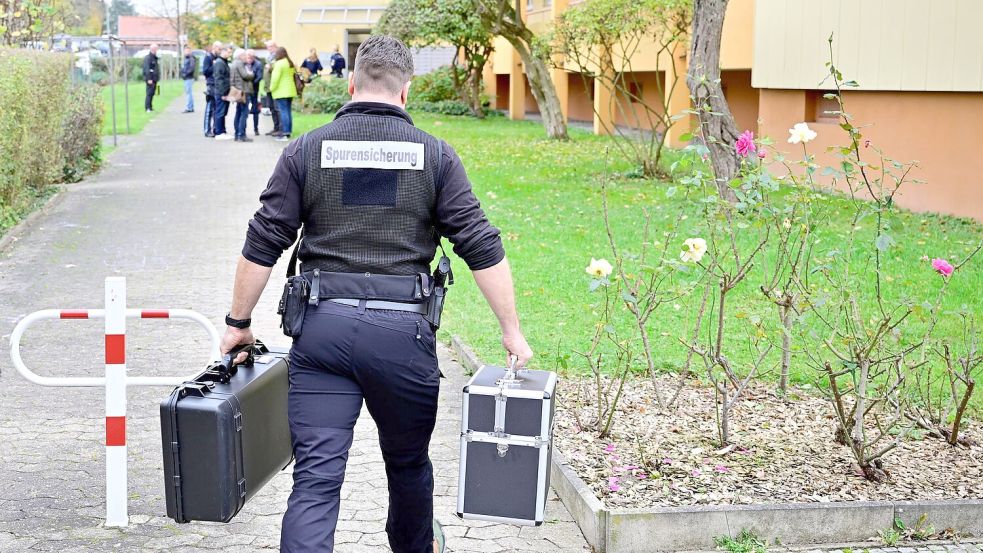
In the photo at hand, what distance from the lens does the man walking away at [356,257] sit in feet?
12.1

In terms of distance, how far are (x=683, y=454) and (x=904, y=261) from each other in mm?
6157

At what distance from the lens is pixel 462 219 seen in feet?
12.5

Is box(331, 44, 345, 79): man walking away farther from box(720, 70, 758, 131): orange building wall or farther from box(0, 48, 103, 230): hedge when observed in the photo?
box(0, 48, 103, 230): hedge

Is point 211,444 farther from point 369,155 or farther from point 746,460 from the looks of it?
point 746,460

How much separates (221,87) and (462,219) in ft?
71.3

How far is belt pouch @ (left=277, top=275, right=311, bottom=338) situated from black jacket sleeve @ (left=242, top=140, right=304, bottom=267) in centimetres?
12

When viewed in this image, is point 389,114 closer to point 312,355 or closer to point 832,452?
point 312,355

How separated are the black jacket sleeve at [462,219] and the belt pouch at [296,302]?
0.49 m

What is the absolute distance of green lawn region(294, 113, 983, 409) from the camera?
26.5ft

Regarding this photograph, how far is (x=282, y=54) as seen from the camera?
23516mm

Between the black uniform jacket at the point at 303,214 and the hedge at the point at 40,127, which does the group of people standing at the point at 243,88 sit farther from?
the black uniform jacket at the point at 303,214

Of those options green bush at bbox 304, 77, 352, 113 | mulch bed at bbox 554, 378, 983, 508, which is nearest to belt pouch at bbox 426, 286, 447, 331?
mulch bed at bbox 554, 378, 983, 508

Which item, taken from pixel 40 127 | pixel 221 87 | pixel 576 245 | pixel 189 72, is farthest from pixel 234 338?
pixel 189 72

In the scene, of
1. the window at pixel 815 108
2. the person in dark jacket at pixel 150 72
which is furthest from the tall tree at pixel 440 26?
the window at pixel 815 108
